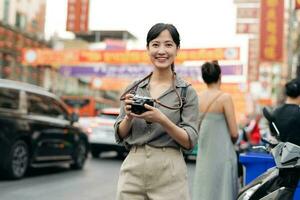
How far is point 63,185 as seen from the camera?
8.71 meters

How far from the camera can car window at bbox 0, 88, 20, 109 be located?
8.73 metres

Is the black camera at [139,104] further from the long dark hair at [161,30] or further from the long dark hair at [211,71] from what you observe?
the long dark hair at [211,71]

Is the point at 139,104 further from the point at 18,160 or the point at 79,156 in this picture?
the point at 79,156

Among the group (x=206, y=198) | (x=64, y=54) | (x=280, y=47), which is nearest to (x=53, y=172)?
(x=206, y=198)

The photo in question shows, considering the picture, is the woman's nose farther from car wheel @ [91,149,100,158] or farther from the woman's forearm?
car wheel @ [91,149,100,158]

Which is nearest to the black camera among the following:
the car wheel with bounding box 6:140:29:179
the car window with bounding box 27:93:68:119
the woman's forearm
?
the woman's forearm

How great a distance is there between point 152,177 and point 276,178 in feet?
3.18

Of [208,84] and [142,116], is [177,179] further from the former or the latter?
[208,84]

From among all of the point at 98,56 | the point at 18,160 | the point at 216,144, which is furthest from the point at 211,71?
the point at 98,56

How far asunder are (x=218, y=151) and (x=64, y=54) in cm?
2279

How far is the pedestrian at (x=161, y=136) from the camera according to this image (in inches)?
99.7

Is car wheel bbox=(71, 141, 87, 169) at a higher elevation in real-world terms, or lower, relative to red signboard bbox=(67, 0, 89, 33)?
lower

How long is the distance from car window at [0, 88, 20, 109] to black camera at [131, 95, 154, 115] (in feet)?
21.9

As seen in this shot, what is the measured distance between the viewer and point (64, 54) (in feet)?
87.5
